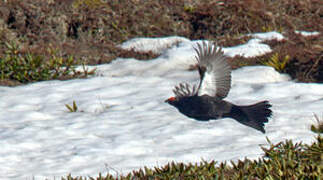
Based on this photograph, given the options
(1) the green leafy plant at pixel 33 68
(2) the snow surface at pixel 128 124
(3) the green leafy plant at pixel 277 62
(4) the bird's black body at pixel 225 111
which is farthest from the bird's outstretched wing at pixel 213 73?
(1) the green leafy plant at pixel 33 68

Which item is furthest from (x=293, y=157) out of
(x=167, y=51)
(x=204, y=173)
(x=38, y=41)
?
(x=38, y=41)

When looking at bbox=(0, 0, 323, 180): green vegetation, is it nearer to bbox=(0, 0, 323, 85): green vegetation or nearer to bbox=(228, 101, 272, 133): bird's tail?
bbox=(0, 0, 323, 85): green vegetation

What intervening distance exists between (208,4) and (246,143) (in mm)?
8856

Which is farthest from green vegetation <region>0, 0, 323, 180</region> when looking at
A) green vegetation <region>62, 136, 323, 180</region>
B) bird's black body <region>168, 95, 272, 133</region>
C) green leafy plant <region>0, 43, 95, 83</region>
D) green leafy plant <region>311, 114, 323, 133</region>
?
green vegetation <region>62, 136, 323, 180</region>

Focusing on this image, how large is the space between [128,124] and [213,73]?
90.1 inches

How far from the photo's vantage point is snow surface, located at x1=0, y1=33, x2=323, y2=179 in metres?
7.62

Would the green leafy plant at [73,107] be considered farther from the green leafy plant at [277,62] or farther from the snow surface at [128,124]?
the green leafy plant at [277,62]

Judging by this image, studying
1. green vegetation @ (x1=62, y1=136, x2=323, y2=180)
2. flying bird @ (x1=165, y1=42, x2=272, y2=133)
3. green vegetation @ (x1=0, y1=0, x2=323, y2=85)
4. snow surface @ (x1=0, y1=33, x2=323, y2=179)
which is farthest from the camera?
green vegetation @ (x1=0, y1=0, x2=323, y2=85)

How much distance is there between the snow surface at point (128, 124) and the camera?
7617 millimetres

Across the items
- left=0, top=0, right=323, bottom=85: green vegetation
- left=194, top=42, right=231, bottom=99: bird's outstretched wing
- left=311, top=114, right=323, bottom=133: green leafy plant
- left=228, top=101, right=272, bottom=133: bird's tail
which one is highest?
left=194, top=42, right=231, bottom=99: bird's outstretched wing

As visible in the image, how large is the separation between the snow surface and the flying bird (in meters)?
0.53

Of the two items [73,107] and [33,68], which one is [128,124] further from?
[33,68]

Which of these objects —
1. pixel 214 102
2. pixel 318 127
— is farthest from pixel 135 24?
pixel 214 102

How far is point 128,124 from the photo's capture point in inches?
366
